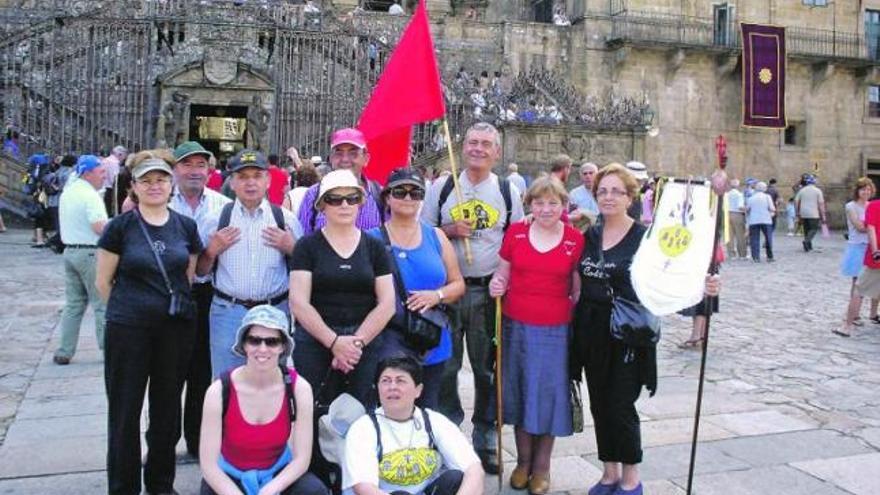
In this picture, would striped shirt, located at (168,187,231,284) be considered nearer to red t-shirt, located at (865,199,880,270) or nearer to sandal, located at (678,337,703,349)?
sandal, located at (678,337,703,349)

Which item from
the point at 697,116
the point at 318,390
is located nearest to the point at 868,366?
the point at 318,390

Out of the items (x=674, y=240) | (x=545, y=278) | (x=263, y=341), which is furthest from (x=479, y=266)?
(x=263, y=341)

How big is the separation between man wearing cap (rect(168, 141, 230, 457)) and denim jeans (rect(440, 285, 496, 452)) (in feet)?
5.00

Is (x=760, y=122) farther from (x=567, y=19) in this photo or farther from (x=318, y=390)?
(x=318, y=390)

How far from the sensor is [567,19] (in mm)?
29266

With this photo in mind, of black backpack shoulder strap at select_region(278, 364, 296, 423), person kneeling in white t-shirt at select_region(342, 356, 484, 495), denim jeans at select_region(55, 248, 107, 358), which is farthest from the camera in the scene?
denim jeans at select_region(55, 248, 107, 358)

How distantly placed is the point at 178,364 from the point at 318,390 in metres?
0.84

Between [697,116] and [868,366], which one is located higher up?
[697,116]

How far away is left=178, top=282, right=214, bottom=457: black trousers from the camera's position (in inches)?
201

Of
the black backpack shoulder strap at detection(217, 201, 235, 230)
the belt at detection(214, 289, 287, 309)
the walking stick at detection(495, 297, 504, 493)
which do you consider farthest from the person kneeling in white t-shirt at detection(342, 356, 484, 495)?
the black backpack shoulder strap at detection(217, 201, 235, 230)

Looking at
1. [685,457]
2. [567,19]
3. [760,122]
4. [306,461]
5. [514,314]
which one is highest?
[567,19]

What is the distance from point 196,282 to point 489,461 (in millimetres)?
2117

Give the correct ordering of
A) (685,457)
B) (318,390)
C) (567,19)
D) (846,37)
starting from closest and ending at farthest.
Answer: (318,390)
(685,457)
(567,19)
(846,37)

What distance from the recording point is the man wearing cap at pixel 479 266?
201 inches
